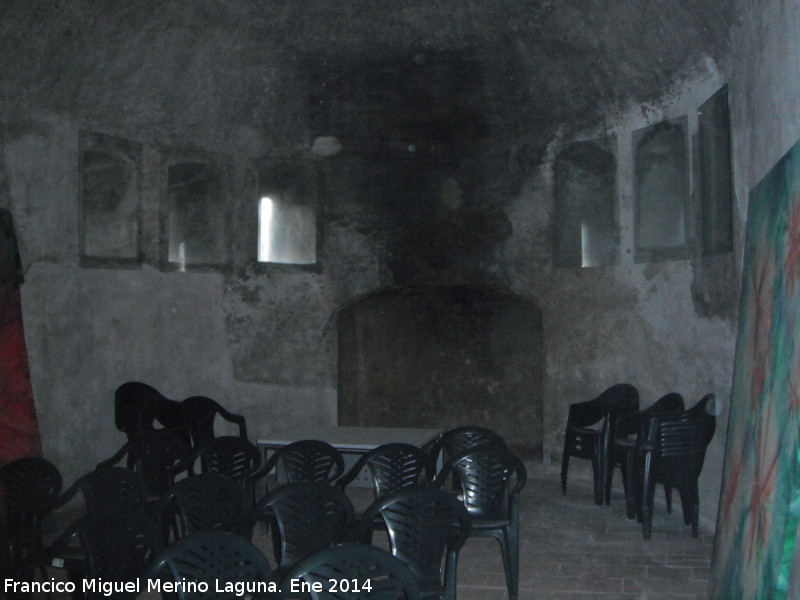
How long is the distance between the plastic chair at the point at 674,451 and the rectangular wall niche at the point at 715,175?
4.73 ft

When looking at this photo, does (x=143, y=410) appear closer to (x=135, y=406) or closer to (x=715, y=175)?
(x=135, y=406)

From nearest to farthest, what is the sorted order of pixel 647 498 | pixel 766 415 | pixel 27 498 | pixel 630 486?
pixel 766 415 → pixel 27 498 → pixel 647 498 → pixel 630 486

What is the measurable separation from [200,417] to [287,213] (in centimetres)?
294

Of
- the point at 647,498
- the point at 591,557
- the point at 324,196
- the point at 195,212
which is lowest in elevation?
the point at 591,557

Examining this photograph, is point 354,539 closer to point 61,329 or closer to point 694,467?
point 694,467

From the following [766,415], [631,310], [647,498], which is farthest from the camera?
[631,310]

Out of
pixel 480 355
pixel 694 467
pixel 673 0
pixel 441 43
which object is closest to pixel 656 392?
pixel 694 467

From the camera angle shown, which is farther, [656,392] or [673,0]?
[656,392]

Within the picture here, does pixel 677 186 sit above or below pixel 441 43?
below

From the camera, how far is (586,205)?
33.3 feet

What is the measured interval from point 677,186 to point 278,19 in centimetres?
459

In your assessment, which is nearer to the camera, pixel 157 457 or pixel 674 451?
pixel 157 457

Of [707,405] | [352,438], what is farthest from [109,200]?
[707,405]

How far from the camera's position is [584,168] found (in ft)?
33.3
